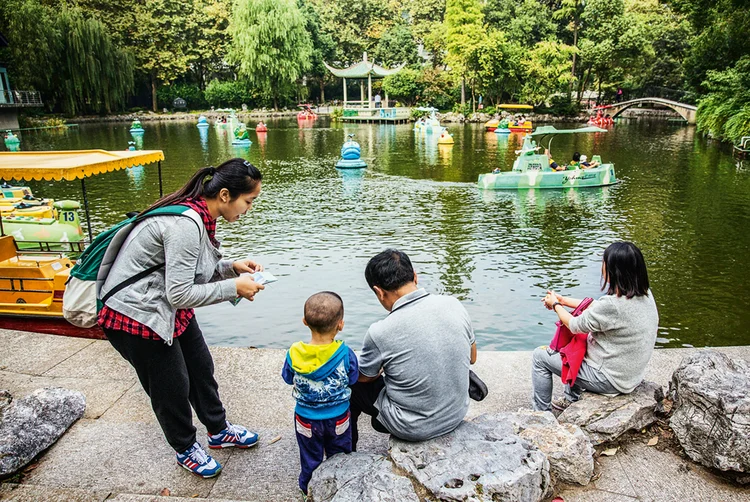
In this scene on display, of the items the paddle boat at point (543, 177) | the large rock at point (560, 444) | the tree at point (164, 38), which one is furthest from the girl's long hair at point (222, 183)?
the tree at point (164, 38)

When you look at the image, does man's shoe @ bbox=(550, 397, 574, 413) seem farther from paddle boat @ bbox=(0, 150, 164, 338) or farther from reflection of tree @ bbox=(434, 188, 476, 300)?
paddle boat @ bbox=(0, 150, 164, 338)

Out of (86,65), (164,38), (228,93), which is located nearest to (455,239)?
(86,65)

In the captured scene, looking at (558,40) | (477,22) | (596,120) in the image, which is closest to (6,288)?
(596,120)

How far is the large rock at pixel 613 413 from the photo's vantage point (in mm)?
2939

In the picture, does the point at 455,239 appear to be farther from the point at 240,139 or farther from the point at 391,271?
the point at 240,139

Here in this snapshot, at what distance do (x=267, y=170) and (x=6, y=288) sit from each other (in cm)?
1364

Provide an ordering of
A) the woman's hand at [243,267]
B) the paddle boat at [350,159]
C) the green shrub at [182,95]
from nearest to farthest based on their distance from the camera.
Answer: the woman's hand at [243,267], the paddle boat at [350,159], the green shrub at [182,95]

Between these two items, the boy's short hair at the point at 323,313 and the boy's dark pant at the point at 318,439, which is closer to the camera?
the boy's short hair at the point at 323,313

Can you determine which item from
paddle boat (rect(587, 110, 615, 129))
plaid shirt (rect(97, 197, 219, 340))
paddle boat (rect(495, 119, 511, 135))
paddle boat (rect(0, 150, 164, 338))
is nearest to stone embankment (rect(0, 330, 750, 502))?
plaid shirt (rect(97, 197, 219, 340))

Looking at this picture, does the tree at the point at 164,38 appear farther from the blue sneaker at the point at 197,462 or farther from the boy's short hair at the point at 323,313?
the boy's short hair at the point at 323,313

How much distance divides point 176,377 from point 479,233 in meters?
9.00

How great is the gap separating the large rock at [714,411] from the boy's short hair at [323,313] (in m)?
1.91

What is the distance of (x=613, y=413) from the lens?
3008 mm

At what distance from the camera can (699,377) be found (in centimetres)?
288
